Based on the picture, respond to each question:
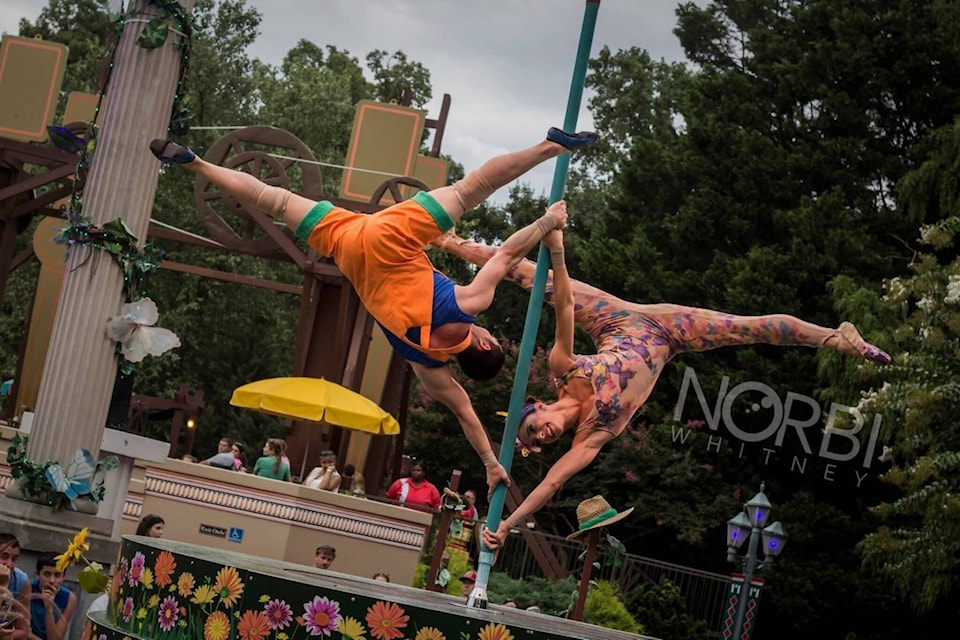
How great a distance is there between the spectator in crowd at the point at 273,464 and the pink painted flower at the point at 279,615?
9316 millimetres

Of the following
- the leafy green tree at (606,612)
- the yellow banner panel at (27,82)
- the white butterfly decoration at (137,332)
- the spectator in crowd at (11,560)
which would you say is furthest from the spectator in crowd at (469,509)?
the yellow banner panel at (27,82)

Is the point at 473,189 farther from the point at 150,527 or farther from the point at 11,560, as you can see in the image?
the point at 150,527

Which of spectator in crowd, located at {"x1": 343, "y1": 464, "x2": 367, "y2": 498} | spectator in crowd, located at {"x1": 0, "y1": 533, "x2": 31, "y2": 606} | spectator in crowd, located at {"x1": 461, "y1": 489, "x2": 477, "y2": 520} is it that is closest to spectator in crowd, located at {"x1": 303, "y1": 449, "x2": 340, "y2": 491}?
spectator in crowd, located at {"x1": 343, "y1": 464, "x2": 367, "y2": 498}

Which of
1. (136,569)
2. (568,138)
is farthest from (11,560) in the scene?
(568,138)

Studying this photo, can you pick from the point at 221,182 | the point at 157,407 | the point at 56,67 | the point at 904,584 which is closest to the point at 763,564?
the point at 904,584

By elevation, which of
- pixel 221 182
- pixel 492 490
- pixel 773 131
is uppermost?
pixel 773 131

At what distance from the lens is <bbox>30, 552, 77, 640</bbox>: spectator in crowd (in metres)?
7.20

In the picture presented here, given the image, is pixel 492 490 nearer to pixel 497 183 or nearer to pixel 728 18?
pixel 497 183

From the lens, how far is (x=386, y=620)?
5.01 meters

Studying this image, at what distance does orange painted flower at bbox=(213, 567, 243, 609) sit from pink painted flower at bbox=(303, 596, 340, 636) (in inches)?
12.8

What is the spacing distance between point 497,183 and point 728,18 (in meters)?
24.3

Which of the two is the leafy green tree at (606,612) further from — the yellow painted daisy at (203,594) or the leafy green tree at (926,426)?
the yellow painted daisy at (203,594)

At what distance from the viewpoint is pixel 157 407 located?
2255cm

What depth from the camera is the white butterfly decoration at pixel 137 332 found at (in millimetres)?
8680
